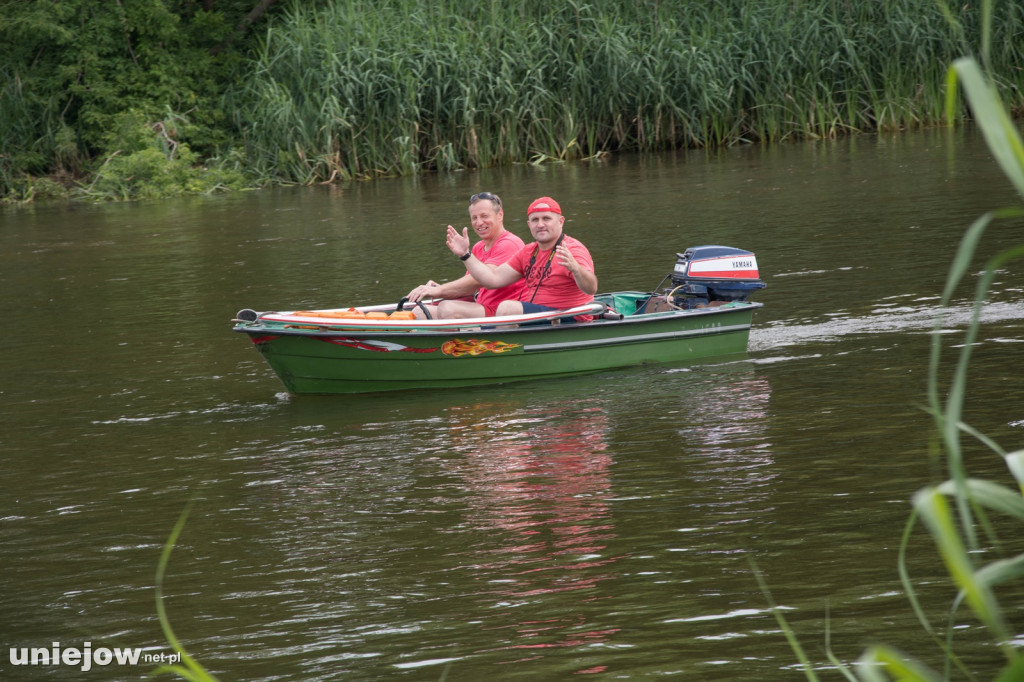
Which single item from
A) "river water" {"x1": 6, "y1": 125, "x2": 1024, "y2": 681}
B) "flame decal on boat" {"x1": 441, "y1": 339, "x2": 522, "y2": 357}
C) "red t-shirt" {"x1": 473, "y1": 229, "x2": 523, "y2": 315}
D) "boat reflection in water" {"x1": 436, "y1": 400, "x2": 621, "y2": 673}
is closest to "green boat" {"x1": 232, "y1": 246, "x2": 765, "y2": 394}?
"flame decal on boat" {"x1": 441, "y1": 339, "x2": 522, "y2": 357}

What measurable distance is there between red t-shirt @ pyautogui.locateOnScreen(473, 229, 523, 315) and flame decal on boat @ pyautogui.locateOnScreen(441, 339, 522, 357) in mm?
512

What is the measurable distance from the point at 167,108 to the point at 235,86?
3108 millimetres

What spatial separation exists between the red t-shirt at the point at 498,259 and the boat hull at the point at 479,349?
0.54m

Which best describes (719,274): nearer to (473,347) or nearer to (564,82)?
(473,347)

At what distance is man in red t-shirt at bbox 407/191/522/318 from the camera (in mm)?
8570

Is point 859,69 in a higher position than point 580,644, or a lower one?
higher

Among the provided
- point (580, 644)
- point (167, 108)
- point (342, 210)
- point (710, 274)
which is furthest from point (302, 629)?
point (167, 108)

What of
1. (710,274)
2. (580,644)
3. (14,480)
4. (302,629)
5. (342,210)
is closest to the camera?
(580,644)

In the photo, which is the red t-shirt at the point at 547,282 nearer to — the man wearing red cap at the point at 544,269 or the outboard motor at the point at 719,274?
the man wearing red cap at the point at 544,269

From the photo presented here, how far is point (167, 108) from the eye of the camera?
25.5 meters

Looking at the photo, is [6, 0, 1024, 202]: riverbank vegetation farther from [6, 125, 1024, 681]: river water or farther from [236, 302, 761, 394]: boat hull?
[236, 302, 761, 394]: boat hull

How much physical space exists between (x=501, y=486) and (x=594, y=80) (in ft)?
55.6

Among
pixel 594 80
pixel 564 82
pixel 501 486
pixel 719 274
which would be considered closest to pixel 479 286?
pixel 719 274

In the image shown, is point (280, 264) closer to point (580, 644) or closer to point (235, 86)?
point (580, 644)
